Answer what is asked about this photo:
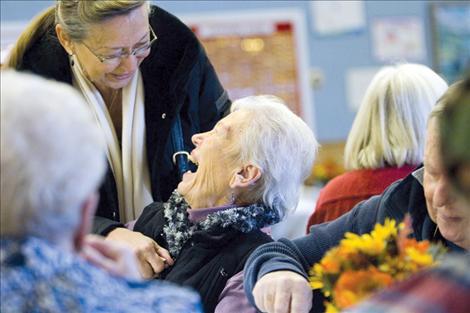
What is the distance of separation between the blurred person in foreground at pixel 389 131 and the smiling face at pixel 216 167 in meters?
0.73

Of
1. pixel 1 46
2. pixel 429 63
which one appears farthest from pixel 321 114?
pixel 1 46

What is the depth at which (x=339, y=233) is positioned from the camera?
2166mm

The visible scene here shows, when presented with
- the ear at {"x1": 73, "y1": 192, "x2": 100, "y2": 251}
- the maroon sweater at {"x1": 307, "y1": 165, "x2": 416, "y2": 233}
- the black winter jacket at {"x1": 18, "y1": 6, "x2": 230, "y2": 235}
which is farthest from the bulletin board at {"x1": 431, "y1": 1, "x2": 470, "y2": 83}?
the ear at {"x1": 73, "y1": 192, "x2": 100, "y2": 251}

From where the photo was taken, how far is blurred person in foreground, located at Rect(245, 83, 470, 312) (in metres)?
1.83

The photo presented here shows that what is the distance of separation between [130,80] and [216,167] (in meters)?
0.42

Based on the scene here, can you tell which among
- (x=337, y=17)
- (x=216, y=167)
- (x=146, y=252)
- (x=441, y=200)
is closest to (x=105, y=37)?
(x=216, y=167)

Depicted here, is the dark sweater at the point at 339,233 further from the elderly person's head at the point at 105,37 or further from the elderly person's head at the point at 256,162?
the elderly person's head at the point at 105,37

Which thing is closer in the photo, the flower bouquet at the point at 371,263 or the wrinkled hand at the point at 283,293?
the flower bouquet at the point at 371,263

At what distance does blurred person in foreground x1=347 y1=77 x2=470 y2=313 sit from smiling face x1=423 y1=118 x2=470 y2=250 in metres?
0.67

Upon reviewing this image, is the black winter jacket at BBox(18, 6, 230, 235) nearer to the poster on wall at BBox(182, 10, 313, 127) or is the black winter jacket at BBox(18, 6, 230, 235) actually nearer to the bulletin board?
the poster on wall at BBox(182, 10, 313, 127)

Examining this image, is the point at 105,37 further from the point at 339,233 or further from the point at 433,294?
the point at 433,294

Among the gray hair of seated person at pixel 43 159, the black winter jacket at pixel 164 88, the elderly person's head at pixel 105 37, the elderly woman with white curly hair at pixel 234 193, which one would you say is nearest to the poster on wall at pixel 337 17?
the black winter jacket at pixel 164 88

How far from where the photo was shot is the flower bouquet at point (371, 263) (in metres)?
1.44

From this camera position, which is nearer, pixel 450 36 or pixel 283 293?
pixel 283 293
